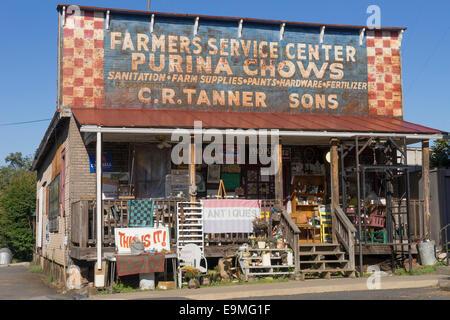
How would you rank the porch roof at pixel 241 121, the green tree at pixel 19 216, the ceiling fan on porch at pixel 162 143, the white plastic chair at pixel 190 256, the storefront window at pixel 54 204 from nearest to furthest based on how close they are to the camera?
the white plastic chair at pixel 190 256 → the porch roof at pixel 241 121 → the ceiling fan on porch at pixel 162 143 → the storefront window at pixel 54 204 → the green tree at pixel 19 216

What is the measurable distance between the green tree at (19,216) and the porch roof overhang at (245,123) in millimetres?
21428

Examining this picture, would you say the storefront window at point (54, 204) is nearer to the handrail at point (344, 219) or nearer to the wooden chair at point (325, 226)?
the wooden chair at point (325, 226)

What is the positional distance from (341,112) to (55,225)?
10204 millimetres

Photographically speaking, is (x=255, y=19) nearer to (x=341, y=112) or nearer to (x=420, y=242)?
(x=341, y=112)

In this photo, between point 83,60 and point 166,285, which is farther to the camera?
point 83,60

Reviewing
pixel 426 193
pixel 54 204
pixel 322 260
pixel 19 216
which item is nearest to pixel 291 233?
pixel 322 260

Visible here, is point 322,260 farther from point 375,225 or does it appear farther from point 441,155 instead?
point 441,155

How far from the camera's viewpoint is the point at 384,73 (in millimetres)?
19609

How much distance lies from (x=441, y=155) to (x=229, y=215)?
42.0 feet

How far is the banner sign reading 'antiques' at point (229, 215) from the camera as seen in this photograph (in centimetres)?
1561

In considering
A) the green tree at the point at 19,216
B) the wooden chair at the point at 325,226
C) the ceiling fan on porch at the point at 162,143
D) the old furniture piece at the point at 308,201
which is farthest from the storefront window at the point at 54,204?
the green tree at the point at 19,216

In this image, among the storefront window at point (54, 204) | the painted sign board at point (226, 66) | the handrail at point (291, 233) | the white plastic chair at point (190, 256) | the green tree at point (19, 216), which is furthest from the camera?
the green tree at point (19, 216)

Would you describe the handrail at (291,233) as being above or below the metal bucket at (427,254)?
above

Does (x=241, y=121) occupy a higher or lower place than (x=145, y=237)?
higher
